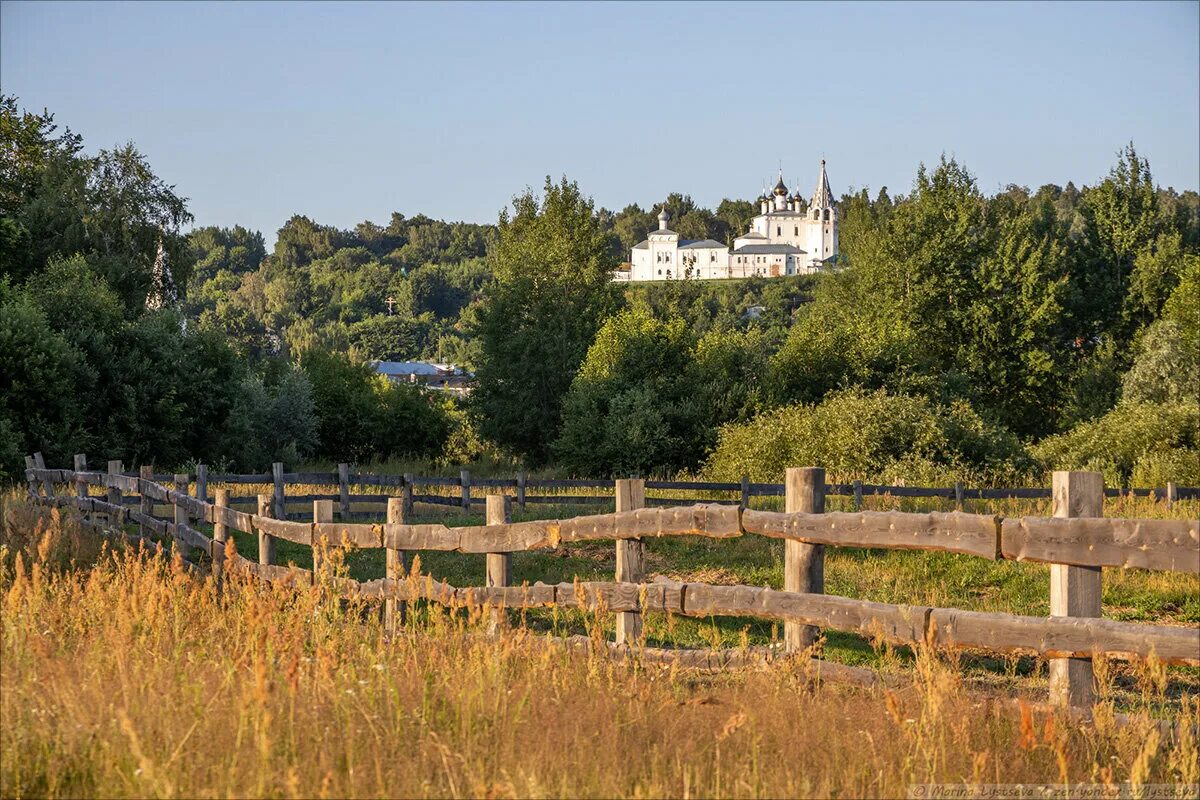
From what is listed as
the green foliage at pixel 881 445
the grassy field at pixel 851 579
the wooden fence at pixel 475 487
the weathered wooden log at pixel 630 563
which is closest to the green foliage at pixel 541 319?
the green foliage at pixel 881 445

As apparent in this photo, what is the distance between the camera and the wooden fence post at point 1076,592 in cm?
734

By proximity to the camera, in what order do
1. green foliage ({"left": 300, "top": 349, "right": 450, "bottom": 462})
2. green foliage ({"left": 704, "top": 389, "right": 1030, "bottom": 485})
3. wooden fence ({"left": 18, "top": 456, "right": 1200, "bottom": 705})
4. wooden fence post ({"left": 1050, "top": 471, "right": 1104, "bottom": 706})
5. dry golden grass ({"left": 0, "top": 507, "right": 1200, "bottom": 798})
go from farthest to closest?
green foliage ({"left": 300, "top": 349, "right": 450, "bottom": 462})
green foliage ({"left": 704, "top": 389, "right": 1030, "bottom": 485})
wooden fence post ({"left": 1050, "top": 471, "right": 1104, "bottom": 706})
wooden fence ({"left": 18, "top": 456, "right": 1200, "bottom": 705})
dry golden grass ({"left": 0, "top": 507, "right": 1200, "bottom": 798})

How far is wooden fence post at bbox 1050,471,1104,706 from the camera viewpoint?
734 cm

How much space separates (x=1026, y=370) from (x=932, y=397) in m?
12.2

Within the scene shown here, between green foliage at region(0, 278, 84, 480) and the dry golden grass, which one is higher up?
green foliage at region(0, 278, 84, 480)

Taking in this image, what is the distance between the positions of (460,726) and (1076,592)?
3569 millimetres

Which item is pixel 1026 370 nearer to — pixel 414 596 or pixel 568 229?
pixel 568 229

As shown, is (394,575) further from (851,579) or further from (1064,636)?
(851,579)

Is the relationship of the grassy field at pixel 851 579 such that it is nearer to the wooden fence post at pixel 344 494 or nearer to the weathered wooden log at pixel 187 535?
the weathered wooden log at pixel 187 535

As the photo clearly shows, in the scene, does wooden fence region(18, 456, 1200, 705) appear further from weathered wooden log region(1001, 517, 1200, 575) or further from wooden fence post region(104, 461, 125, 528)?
wooden fence post region(104, 461, 125, 528)

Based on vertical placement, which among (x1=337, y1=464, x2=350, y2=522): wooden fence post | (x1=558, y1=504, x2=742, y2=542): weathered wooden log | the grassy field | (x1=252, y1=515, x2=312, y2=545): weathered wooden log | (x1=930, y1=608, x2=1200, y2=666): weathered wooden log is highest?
(x1=558, y1=504, x2=742, y2=542): weathered wooden log

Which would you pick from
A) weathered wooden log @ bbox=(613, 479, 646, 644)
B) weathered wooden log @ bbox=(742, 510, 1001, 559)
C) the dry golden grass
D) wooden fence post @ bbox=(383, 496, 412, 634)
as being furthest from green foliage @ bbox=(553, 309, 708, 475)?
the dry golden grass

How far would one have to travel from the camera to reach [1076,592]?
735cm

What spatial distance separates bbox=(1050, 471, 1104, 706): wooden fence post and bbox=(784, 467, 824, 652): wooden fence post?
1547 mm
